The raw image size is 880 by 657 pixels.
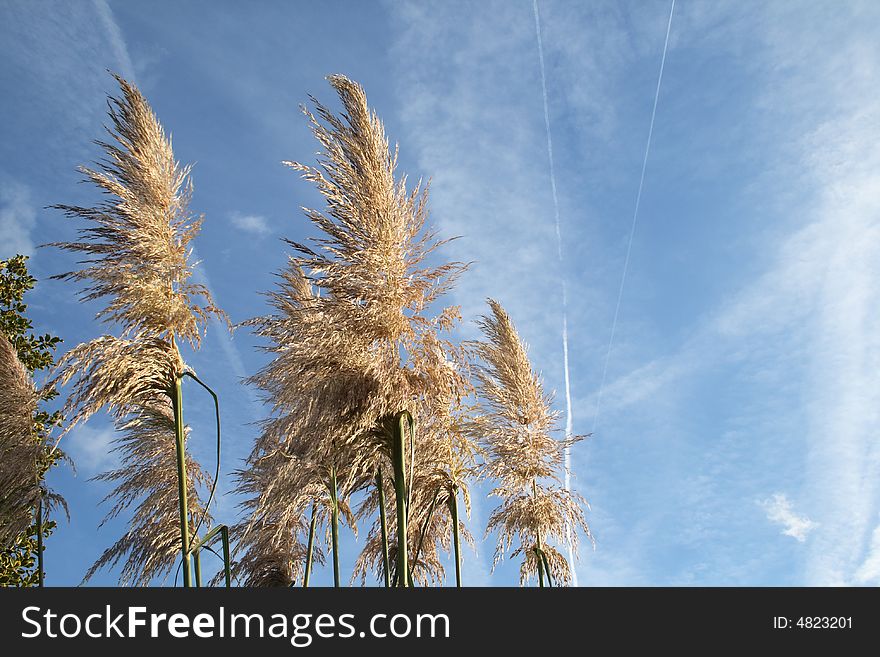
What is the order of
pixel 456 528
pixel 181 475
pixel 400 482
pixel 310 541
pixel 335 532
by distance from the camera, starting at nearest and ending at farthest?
1. pixel 181 475
2. pixel 400 482
3. pixel 456 528
4. pixel 335 532
5. pixel 310 541

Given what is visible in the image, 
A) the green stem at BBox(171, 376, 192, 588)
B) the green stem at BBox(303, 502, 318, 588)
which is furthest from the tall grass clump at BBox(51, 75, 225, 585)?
the green stem at BBox(303, 502, 318, 588)

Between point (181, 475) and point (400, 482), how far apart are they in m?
1.15

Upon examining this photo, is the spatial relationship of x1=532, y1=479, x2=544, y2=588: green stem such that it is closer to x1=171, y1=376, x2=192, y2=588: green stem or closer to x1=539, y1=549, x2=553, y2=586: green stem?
x1=539, y1=549, x2=553, y2=586: green stem

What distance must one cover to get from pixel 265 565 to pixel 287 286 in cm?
325

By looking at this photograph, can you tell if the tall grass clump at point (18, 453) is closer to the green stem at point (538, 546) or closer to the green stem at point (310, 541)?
the green stem at point (310, 541)

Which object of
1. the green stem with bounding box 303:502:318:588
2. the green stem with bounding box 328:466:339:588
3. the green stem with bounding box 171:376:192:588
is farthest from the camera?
the green stem with bounding box 303:502:318:588

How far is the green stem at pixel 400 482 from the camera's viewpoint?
12.4 ft

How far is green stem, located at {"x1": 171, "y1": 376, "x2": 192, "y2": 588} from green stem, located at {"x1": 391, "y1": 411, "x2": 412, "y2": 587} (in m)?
1.03

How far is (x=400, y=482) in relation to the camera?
4039 mm

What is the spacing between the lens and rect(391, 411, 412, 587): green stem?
12.4 ft

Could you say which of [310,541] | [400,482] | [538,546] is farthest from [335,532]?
[400,482]

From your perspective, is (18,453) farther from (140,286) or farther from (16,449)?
(140,286)
